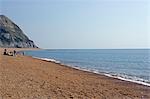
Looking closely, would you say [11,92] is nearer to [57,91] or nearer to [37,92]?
[37,92]

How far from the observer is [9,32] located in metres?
176

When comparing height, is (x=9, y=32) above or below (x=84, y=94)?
above

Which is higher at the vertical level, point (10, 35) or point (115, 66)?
point (10, 35)

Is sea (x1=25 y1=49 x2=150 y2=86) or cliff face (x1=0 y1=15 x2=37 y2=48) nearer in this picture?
sea (x1=25 y1=49 x2=150 y2=86)

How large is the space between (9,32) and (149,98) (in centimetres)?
17031

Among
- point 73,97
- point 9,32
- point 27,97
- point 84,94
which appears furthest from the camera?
point 9,32

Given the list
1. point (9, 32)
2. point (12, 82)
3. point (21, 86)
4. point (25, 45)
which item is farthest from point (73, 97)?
point (25, 45)

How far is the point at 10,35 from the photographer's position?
175 metres

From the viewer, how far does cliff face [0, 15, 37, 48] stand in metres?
168

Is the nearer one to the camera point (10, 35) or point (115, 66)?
point (115, 66)

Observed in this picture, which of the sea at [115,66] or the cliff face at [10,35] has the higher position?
the cliff face at [10,35]

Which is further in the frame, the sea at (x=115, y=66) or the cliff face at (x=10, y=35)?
the cliff face at (x=10, y=35)

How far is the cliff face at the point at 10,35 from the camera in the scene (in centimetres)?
16762

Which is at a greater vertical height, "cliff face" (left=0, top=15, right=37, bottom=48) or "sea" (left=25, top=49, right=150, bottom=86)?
"cliff face" (left=0, top=15, right=37, bottom=48)
